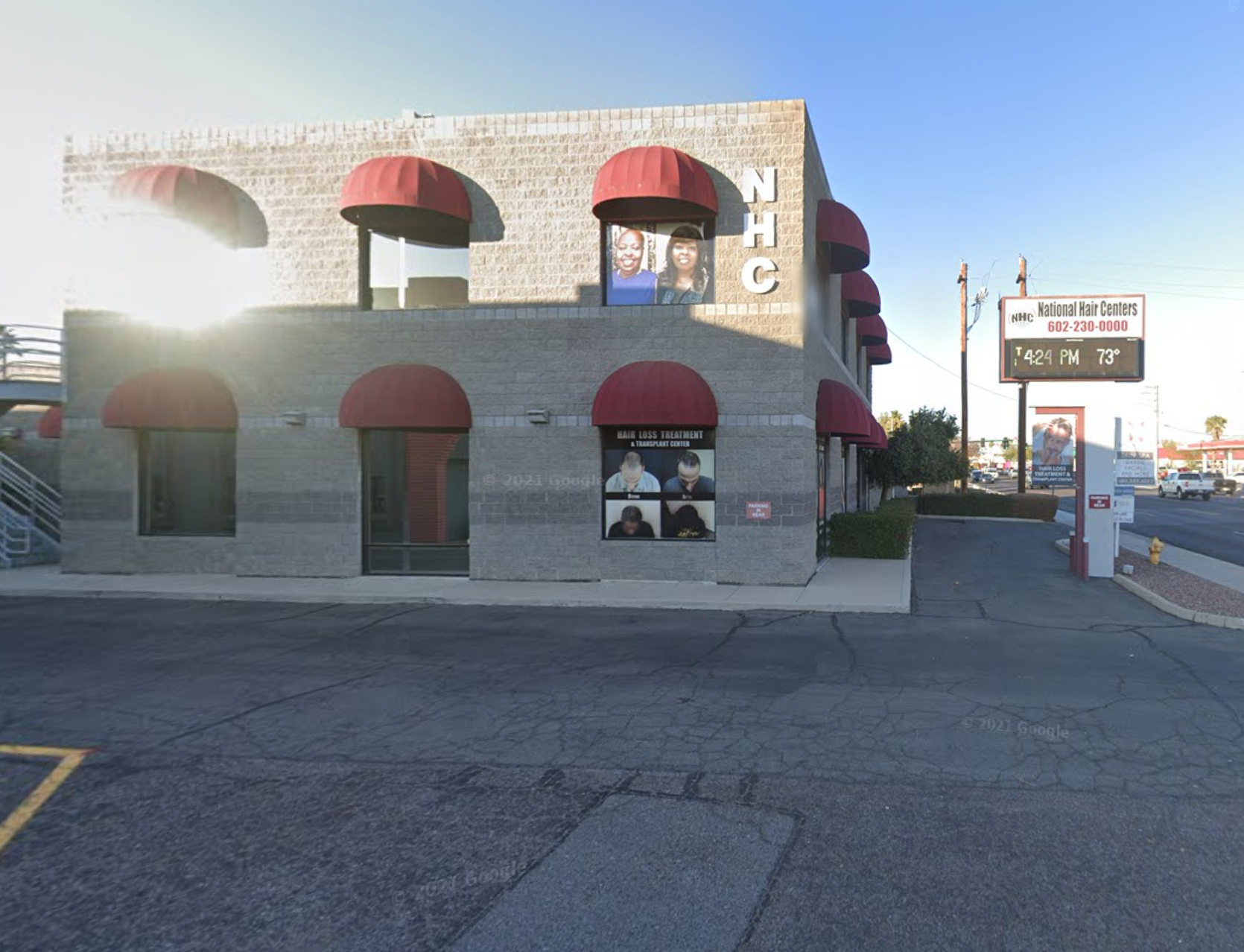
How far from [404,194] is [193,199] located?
456cm

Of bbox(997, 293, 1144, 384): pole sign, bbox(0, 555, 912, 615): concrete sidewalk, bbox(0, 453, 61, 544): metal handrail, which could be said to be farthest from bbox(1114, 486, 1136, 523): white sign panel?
bbox(0, 453, 61, 544): metal handrail

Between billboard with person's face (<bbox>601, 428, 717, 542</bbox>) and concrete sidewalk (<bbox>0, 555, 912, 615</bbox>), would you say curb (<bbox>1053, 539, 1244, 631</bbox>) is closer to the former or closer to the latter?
concrete sidewalk (<bbox>0, 555, 912, 615</bbox>)

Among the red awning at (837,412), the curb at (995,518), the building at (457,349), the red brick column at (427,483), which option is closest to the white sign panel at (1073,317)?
the red awning at (837,412)

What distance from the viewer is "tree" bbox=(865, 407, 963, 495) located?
3138cm

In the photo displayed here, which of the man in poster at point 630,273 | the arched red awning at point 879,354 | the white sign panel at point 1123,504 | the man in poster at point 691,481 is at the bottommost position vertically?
the white sign panel at point 1123,504

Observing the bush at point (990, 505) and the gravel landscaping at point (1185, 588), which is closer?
the gravel landscaping at point (1185, 588)

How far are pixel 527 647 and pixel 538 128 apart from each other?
1062 centimetres

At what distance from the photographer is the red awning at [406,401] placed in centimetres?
1370

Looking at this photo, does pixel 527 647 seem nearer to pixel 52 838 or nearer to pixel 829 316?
pixel 52 838

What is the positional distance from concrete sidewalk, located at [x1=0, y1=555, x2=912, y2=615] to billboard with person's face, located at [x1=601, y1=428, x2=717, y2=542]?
1.10 meters

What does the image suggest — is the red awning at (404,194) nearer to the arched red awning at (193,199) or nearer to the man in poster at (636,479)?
the arched red awning at (193,199)

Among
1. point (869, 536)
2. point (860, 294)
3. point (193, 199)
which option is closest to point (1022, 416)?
point (860, 294)

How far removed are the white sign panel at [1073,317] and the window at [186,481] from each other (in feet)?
56.8

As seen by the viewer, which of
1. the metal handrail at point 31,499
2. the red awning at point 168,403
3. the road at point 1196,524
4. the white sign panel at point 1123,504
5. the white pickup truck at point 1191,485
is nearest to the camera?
the red awning at point 168,403
